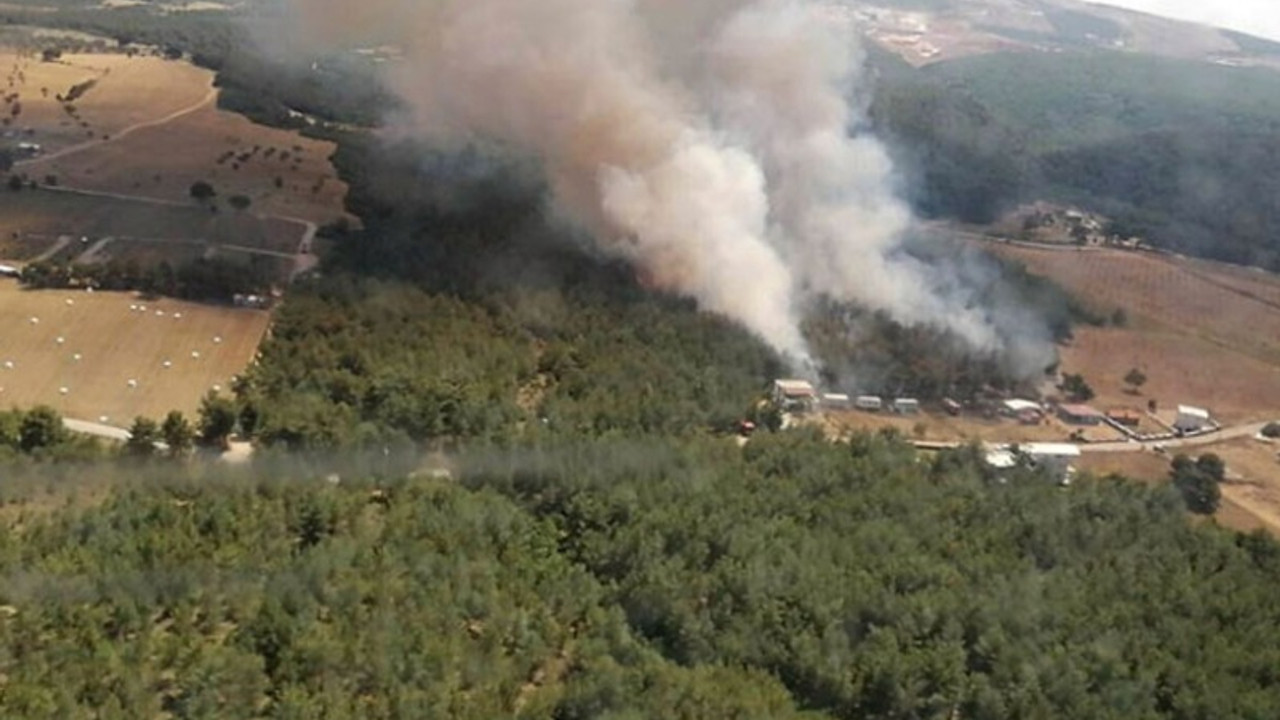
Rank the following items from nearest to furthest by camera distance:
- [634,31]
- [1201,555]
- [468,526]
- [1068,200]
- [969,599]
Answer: [969,599]
[468,526]
[1201,555]
[634,31]
[1068,200]

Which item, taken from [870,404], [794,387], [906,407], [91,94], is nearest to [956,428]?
[906,407]

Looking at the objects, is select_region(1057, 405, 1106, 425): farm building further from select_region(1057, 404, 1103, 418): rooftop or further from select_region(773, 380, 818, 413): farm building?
select_region(773, 380, 818, 413): farm building

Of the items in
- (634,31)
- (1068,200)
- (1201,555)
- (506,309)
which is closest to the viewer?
(1201,555)

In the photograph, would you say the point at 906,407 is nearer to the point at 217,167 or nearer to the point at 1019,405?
the point at 1019,405

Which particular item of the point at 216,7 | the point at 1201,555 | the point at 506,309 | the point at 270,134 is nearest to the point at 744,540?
the point at 1201,555

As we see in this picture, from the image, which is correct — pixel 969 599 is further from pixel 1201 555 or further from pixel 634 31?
pixel 634 31

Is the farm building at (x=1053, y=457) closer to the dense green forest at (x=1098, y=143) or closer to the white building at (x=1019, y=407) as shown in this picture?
the white building at (x=1019, y=407)
